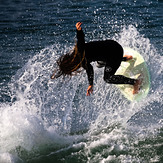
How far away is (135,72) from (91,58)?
1664 mm

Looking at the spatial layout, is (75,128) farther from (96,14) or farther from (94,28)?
(96,14)

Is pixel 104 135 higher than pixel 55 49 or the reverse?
the reverse

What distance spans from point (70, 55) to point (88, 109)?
252cm

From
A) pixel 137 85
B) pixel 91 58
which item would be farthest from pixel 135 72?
pixel 91 58

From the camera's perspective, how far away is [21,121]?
745cm

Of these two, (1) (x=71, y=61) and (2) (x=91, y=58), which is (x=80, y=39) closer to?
(1) (x=71, y=61)

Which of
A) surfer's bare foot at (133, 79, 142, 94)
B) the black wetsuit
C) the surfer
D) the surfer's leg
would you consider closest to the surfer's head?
the surfer

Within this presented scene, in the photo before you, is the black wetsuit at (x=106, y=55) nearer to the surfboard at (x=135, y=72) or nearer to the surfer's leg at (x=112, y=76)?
the surfer's leg at (x=112, y=76)

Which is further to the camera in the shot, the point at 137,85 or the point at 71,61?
the point at 137,85

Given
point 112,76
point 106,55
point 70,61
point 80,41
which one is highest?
point 80,41

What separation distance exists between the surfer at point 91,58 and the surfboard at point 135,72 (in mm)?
456

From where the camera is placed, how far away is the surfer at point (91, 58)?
6434 mm

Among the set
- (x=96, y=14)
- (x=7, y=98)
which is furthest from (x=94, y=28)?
(x=7, y=98)

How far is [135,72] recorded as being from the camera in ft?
26.0
